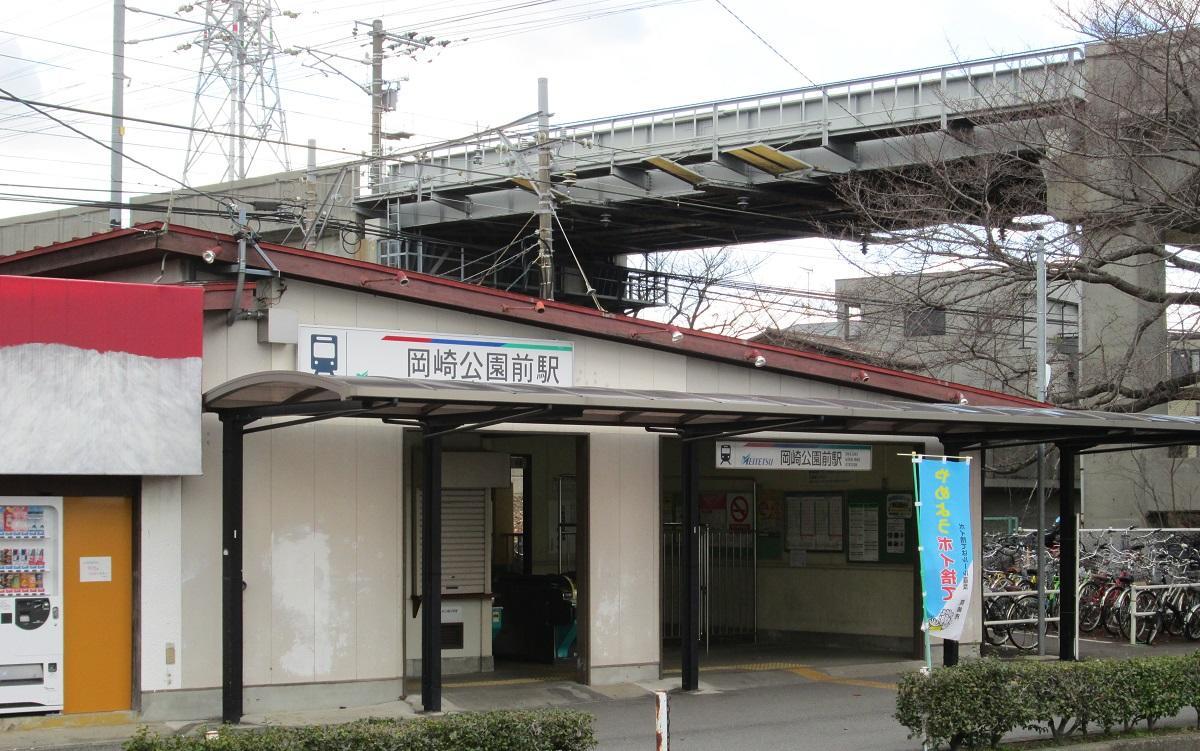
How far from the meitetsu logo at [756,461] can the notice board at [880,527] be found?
314 centimetres

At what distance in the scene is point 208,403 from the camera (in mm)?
11398

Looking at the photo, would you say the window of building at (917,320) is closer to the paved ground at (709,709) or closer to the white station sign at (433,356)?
the paved ground at (709,709)

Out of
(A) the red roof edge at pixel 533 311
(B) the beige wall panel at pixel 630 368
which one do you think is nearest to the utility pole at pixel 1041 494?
(A) the red roof edge at pixel 533 311

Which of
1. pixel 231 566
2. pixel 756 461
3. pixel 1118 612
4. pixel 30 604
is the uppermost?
pixel 756 461

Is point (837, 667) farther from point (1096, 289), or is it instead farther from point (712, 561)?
point (1096, 289)

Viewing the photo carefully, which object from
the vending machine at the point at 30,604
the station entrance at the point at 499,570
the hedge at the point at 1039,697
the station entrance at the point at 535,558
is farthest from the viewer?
the station entrance at the point at 535,558

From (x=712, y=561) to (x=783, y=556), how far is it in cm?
104

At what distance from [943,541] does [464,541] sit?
6194 millimetres

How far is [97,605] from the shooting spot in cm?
1138

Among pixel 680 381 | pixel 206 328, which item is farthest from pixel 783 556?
pixel 206 328

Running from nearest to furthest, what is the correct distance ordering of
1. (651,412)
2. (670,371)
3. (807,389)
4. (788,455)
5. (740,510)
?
(651,412)
(670,371)
(788,455)
(807,389)
(740,510)

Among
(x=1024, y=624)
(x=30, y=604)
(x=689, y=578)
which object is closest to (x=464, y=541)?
(x=689, y=578)

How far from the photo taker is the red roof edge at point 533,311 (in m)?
12.0

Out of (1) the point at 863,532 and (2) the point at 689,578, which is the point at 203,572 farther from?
(1) the point at 863,532
